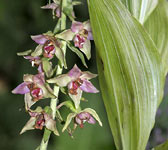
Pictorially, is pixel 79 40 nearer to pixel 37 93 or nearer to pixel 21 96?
pixel 37 93

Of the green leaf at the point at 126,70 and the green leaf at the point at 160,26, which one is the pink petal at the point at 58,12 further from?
the green leaf at the point at 160,26

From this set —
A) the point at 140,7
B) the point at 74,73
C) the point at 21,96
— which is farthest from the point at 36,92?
the point at 21,96

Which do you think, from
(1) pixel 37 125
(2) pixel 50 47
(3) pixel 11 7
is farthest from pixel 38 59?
(3) pixel 11 7

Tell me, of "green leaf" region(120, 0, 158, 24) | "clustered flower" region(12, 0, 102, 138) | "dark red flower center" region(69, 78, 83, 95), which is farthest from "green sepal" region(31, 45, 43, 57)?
"green leaf" region(120, 0, 158, 24)

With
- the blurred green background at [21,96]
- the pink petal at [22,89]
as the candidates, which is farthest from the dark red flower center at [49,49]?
the blurred green background at [21,96]

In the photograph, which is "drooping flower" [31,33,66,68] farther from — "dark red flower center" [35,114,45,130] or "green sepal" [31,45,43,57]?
"dark red flower center" [35,114,45,130]
